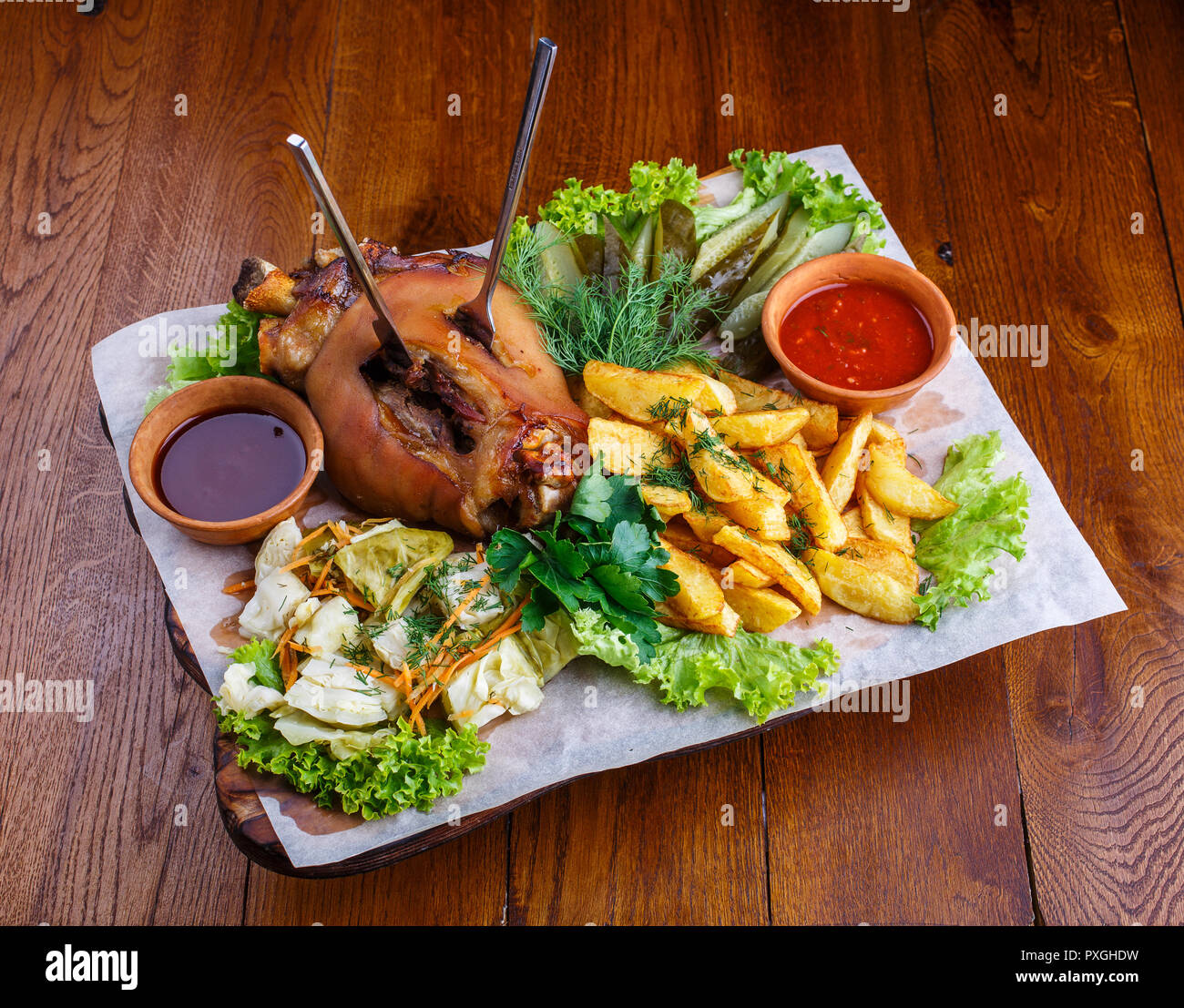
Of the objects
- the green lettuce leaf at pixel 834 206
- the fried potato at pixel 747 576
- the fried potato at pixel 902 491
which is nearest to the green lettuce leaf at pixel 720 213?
the green lettuce leaf at pixel 834 206

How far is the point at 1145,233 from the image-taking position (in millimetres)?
4176

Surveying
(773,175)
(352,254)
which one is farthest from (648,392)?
(773,175)

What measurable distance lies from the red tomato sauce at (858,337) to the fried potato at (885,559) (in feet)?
1.86

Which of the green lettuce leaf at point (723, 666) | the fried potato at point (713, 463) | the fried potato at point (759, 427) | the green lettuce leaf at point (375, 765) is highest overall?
the fried potato at point (759, 427)

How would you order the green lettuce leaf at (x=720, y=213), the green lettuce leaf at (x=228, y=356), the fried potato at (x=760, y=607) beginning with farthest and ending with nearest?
the green lettuce leaf at (x=720, y=213) → the green lettuce leaf at (x=228, y=356) → the fried potato at (x=760, y=607)

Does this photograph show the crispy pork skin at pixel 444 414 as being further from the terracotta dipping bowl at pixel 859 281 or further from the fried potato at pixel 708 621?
the terracotta dipping bowl at pixel 859 281

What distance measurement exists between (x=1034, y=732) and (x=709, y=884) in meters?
1.14

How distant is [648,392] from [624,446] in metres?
0.20

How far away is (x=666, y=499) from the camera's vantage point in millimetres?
2922

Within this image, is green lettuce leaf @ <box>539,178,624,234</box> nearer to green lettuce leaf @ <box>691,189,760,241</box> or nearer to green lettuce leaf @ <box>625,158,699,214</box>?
green lettuce leaf @ <box>625,158,699,214</box>

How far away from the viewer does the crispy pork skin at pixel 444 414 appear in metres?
2.98

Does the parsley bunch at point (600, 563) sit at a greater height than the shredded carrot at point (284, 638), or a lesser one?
greater

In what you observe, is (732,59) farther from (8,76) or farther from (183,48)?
(8,76)
